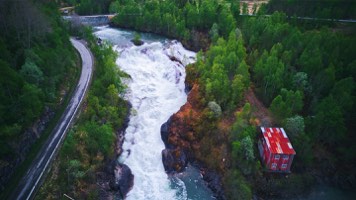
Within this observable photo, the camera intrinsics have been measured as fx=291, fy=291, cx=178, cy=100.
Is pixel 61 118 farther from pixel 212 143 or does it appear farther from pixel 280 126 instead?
pixel 280 126

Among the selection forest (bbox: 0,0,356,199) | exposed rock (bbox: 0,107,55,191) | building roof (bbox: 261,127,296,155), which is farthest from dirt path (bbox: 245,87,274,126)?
exposed rock (bbox: 0,107,55,191)

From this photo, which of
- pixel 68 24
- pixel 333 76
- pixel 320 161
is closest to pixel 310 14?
pixel 333 76

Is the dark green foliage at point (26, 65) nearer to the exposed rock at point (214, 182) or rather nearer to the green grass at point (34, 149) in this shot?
the green grass at point (34, 149)

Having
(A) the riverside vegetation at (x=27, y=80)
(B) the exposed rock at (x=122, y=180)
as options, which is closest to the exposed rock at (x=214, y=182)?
(B) the exposed rock at (x=122, y=180)

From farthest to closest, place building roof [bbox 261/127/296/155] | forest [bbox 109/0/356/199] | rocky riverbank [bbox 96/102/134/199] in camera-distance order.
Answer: forest [bbox 109/0/356/199] → building roof [bbox 261/127/296/155] → rocky riverbank [bbox 96/102/134/199]

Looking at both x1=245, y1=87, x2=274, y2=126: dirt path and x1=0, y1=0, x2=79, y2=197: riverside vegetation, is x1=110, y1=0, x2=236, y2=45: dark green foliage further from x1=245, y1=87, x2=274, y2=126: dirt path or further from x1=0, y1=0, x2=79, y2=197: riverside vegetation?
x1=0, y1=0, x2=79, y2=197: riverside vegetation

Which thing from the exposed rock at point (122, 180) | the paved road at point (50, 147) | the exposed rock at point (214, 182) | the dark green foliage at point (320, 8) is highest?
the dark green foliage at point (320, 8)

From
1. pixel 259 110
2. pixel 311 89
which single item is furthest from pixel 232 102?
pixel 311 89
